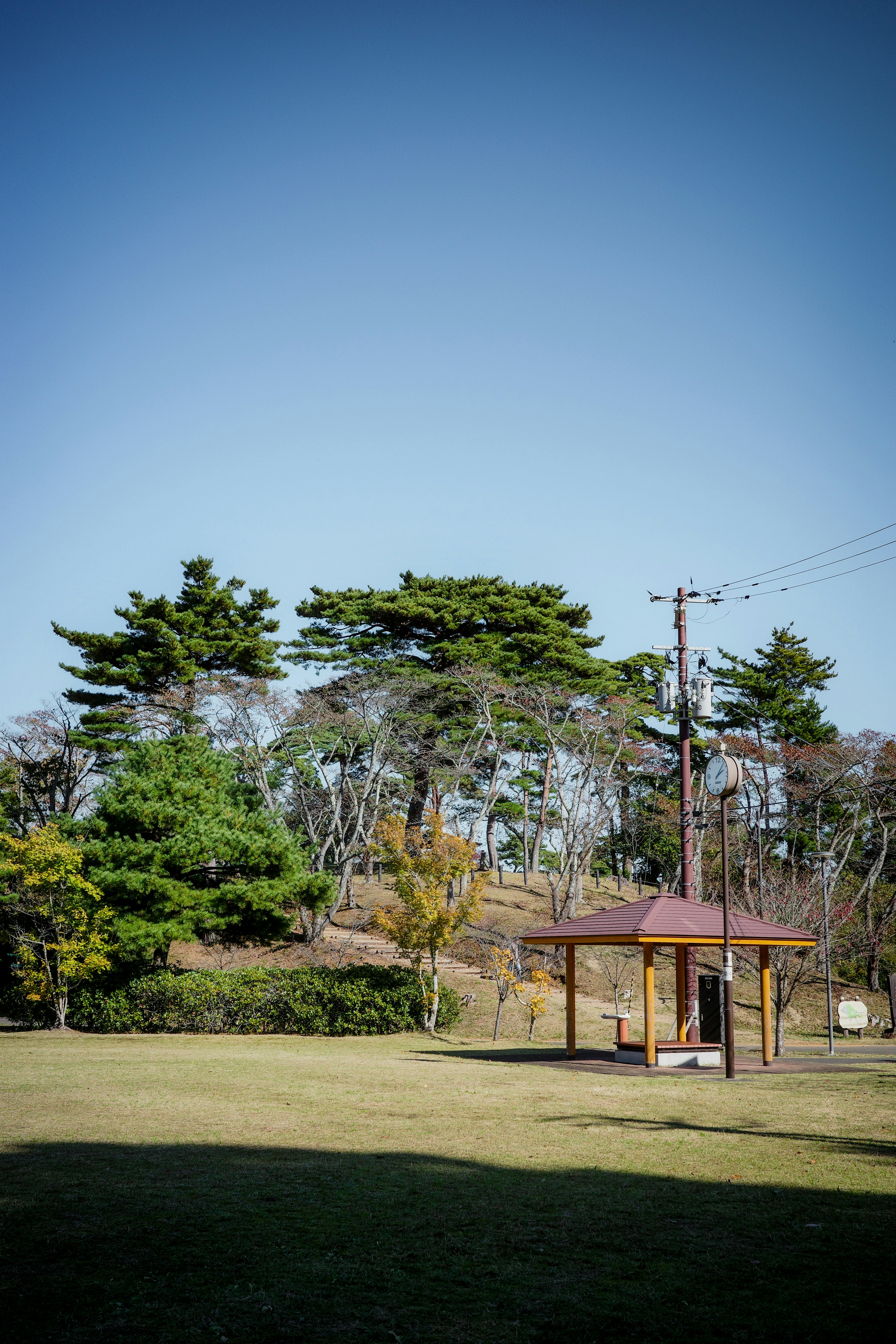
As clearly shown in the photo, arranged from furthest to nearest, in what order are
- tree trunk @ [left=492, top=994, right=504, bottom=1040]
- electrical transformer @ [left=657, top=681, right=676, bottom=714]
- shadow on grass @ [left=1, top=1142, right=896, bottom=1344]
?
tree trunk @ [left=492, top=994, right=504, bottom=1040] → electrical transformer @ [left=657, top=681, right=676, bottom=714] → shadow on grass @ [left=1, top=1142, right=896, bottom=1344]

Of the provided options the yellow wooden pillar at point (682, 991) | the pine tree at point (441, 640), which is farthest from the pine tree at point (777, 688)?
the yellow wooden pillar at point (682, 991)

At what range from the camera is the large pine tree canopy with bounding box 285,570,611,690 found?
112 feet

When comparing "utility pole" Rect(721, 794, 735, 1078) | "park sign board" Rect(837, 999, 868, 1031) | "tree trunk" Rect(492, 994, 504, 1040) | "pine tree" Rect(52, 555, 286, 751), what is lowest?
"tree trunk" Rect(492, 994, 504, 1040)

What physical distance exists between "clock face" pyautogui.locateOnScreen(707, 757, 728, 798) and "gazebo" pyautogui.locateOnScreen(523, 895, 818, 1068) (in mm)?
2127

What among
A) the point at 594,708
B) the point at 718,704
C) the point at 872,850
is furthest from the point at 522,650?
the point at 872,850

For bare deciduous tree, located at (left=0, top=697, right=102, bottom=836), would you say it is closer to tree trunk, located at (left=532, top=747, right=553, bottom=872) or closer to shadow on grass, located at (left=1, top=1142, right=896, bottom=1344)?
tree trunk, located at (left=532, top=747, right=553, bottom=872)

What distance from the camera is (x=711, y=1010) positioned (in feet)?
58.6

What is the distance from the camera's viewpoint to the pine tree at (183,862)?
21875mm

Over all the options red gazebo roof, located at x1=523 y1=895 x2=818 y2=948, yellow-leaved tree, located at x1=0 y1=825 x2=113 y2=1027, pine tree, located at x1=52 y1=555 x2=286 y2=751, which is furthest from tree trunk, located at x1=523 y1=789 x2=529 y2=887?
red gazebo roof, located at x1=523 y1=895 x2=818 y2=948

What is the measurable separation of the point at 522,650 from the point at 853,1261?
30243 mm

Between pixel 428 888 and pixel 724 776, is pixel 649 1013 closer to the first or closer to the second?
pixel 724 776

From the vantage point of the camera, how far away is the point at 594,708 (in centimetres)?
3500

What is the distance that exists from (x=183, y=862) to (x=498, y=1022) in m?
7.77

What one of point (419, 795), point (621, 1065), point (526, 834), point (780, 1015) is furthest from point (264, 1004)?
point (526, 834)
